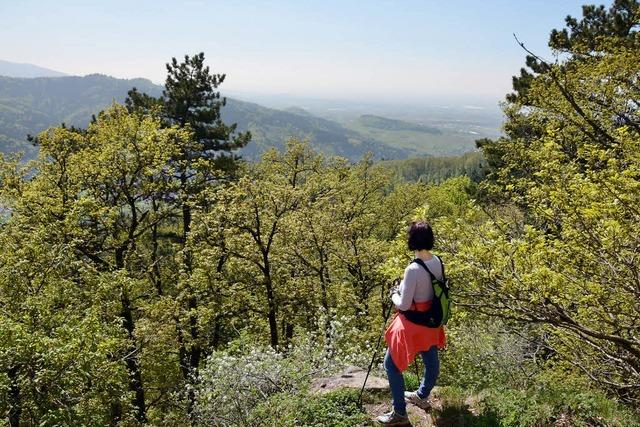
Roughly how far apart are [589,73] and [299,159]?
81.6 ft

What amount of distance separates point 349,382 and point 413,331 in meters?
3.77

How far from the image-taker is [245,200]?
20531 millimetres

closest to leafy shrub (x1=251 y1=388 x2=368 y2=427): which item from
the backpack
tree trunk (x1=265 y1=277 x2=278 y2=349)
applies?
the backpack

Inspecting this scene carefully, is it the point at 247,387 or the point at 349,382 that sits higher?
the point at 349,382

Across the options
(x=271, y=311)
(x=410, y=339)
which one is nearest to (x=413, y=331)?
(x=410, y=339)

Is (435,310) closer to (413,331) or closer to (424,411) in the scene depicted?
(413,331)

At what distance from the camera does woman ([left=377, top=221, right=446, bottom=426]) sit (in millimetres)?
6094

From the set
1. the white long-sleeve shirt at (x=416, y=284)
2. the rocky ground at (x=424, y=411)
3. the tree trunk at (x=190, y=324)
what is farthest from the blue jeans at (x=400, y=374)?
the tree trunk at (x=190, y=324)

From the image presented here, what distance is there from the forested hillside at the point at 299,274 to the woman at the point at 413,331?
1036mm

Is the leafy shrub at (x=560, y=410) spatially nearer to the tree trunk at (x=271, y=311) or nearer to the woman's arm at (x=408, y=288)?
the woman's arm at (x=408, y=288)

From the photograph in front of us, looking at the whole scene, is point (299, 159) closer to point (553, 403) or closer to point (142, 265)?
point (142, 265)

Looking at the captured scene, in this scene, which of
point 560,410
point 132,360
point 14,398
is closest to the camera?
point 560,410

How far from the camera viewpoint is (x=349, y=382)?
9492mm

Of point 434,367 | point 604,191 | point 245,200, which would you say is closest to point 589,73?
point 604,191
